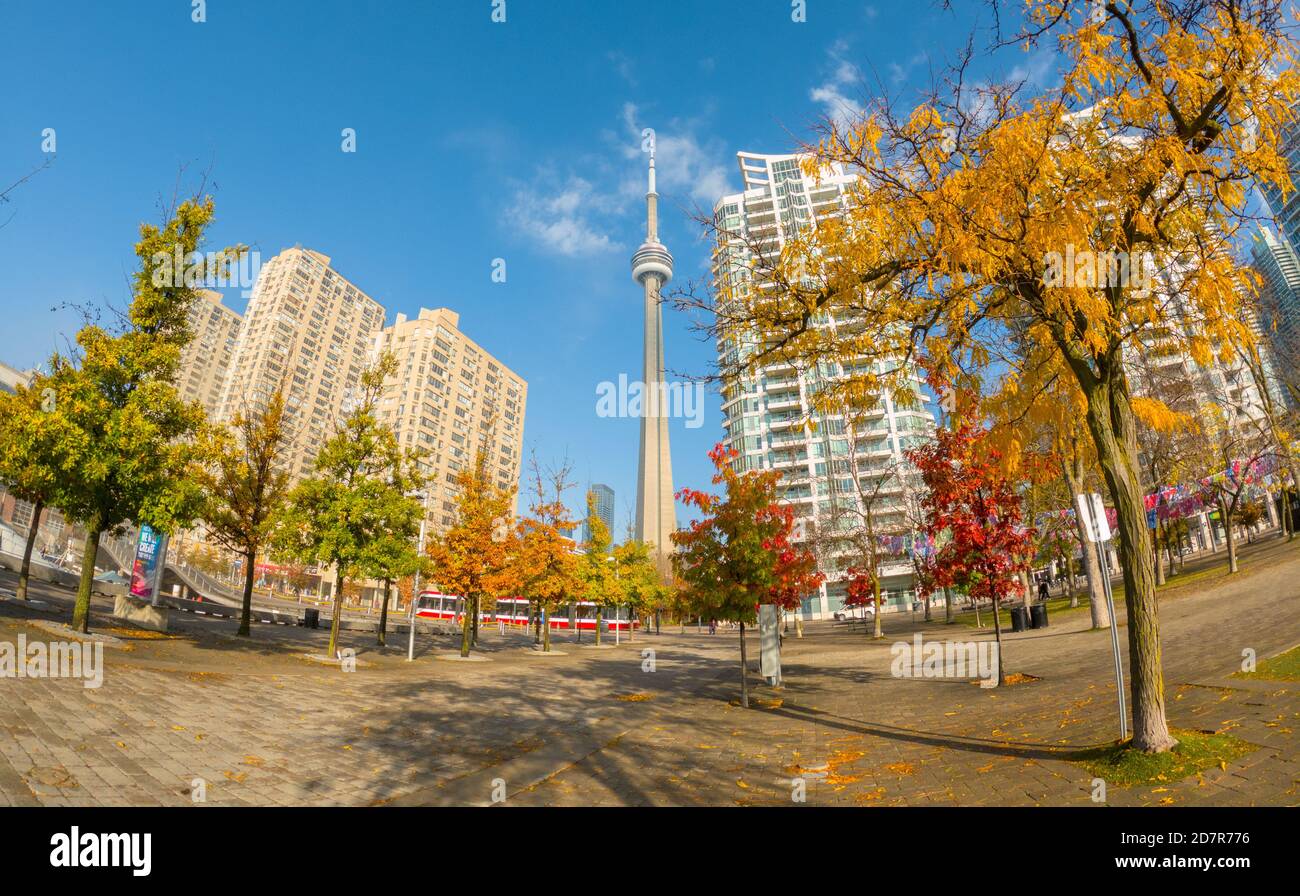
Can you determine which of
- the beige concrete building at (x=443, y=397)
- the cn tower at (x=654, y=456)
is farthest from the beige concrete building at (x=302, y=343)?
the cn tower at (x=654, y=456)

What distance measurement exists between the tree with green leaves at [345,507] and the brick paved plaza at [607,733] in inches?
119

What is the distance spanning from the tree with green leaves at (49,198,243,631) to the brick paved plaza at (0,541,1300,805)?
3.12m

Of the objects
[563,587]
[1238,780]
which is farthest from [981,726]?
[563,587]

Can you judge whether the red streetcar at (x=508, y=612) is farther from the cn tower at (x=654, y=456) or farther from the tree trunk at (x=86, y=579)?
the cn tower at (x=654, y=456)

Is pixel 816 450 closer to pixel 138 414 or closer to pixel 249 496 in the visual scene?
pixel 249 496

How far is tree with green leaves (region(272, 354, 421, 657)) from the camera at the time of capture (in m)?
17.2

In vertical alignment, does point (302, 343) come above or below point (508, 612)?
above

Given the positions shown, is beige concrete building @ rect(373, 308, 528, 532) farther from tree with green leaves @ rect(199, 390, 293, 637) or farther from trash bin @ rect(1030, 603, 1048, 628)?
trash bin @ rect(1030, 603, 1048, 628)

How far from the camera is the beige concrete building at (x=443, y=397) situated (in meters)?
107

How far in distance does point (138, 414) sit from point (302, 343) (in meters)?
122

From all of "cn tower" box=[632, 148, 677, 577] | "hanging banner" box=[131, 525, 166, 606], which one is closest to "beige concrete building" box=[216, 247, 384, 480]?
"cn tower" box=[632, 148, 677, 577]

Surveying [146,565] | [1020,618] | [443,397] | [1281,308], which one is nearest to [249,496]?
[146,565]

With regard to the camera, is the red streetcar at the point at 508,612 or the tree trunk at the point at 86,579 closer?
the tree trunk at the point at 86,579

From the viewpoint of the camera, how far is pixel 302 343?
11925 cm
